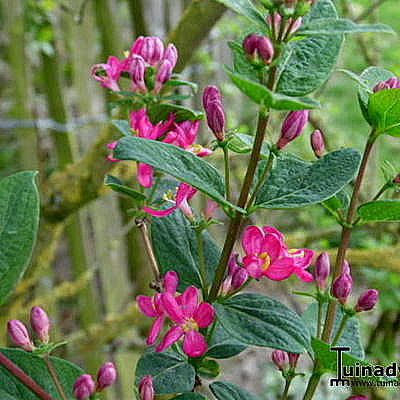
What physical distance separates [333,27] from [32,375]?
29 centimetres

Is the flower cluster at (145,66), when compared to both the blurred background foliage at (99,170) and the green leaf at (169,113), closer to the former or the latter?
the green leaf at (169,113)

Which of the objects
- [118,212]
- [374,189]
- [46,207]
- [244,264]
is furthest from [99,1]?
[244,264]

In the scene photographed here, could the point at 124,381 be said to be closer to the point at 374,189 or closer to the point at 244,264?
the point at 374,189

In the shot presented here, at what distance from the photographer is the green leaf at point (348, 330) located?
44 centimetres

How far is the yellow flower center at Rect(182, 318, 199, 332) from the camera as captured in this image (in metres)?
0.37

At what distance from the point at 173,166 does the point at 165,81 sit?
0.13 m

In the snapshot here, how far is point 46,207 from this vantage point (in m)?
1.04

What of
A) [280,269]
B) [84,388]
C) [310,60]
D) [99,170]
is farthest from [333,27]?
[99,170]

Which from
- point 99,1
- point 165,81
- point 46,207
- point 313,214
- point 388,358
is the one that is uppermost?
point 99,1

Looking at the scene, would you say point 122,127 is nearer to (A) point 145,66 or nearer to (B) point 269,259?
(A) point 145,66

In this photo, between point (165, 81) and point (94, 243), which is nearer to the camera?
point (165, 81)

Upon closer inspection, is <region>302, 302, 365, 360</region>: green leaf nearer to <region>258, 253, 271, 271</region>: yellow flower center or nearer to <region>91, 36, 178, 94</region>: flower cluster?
<region>258, 253, 271, 271</region>: yellow flower center

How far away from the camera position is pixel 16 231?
0.40 metres

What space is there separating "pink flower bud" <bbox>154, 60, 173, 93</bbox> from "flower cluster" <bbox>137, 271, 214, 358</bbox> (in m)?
0.15
